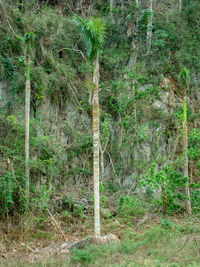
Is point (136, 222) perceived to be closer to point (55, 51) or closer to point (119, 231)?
point (119, 231)

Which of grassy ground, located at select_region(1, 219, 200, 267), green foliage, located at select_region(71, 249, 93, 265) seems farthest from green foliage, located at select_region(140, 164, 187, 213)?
green foliage, located at select_region(71, 249, 93, 265)

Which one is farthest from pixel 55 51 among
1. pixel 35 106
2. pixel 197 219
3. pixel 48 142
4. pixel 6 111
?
pixel 197 219

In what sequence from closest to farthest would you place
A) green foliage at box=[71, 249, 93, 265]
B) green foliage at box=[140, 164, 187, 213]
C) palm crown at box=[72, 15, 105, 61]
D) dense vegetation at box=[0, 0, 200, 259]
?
green foliage at box=[71, 249, 93, 265] → palm crown at box=[72, 15, 105, 61] → green foliage at box=[140, 164, 187, 213] → dense vegetation at box=[0, 0, 200, 259]

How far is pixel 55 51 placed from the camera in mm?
14805

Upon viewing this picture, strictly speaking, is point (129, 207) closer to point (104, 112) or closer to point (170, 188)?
point (170, 188)

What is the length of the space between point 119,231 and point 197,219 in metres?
3.09

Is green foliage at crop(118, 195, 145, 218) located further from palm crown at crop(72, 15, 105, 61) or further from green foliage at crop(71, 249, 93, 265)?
palm crown at crop(72, 15, 105, 61)

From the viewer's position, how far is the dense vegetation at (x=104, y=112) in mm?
11406

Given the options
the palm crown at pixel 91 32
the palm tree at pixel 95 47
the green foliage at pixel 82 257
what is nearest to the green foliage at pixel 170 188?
the palm tree at pixel 95 47

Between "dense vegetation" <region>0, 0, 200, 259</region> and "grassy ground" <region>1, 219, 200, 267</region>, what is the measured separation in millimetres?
1813

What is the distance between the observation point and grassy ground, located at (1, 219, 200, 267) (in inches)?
292

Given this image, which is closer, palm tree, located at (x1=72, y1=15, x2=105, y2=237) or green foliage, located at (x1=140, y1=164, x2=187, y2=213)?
palm tree, located at (x1=72, y1=15, x2=105, y2=237)

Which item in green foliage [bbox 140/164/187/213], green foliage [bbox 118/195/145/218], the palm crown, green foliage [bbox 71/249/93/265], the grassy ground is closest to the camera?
the grassy ground

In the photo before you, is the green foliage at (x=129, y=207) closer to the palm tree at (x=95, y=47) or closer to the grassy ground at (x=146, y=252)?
the grassy ground at (x=146, y=252)
